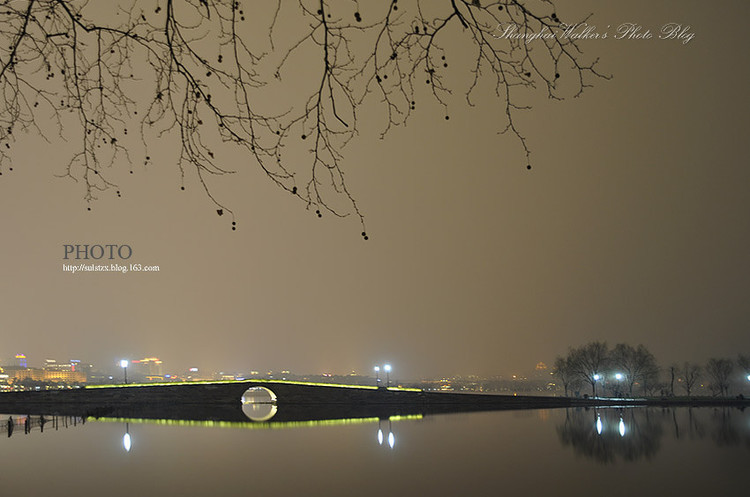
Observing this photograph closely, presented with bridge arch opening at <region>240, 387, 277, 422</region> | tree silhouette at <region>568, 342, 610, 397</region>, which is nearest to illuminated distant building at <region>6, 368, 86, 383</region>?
bridge arch opening at <region>240, 387, 277, 422</region>

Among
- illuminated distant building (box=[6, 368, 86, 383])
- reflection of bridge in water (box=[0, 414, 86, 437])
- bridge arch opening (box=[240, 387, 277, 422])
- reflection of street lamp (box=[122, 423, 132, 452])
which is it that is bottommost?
bridge arch opening (box=[240, 387, 277, 422])

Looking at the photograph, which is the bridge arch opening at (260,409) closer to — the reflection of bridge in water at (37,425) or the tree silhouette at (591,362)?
the reflection of bridge in water at (37,425)

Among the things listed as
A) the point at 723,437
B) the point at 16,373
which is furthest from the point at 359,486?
the point at 16,373

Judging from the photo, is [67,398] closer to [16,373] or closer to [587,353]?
[587,353]

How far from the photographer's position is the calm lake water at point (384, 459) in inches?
734

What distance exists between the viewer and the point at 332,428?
3547 centimetres

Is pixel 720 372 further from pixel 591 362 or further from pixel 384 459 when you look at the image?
pixel 384 459

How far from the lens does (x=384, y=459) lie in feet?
77.5

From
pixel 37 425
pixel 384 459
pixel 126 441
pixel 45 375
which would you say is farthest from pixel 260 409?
pixel 45 375

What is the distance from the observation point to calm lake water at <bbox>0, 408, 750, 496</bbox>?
18641 millimetres

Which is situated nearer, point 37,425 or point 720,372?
point 37,425

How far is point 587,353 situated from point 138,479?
195 feet

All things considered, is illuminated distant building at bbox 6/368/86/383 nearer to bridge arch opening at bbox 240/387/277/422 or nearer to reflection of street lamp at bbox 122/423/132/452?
bridge arch opening at bbox 240/387/277/422

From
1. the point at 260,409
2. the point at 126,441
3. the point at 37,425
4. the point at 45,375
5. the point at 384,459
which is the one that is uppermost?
the point at 45,375
